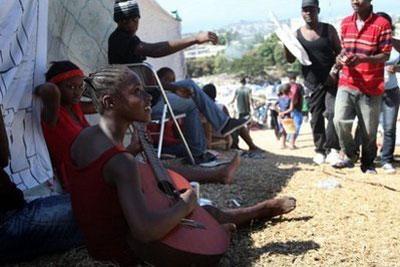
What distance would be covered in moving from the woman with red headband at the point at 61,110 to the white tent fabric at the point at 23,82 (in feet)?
0.44

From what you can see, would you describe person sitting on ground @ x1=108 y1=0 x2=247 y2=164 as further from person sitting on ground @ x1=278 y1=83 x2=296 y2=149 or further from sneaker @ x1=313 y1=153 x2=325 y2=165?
person sitting on ground @ x1=278 y1=83 x2=296 y2=149

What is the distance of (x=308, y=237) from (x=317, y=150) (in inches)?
112

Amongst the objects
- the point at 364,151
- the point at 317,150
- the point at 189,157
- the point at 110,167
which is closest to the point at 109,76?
the point at 110,167

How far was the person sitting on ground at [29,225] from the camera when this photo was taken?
271 cm

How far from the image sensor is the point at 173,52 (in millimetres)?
4414

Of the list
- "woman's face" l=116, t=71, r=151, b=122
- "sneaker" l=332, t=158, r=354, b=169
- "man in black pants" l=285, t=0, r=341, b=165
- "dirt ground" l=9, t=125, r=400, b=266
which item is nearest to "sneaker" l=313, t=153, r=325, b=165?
"man in black pants" l=285, t=0, r=341, b=165

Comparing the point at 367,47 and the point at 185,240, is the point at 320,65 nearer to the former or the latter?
the point at 367,47

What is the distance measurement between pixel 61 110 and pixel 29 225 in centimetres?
89

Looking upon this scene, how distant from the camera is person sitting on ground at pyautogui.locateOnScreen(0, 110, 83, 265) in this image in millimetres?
2709

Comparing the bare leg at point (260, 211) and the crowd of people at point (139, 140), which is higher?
the crowd of people at point (139, 140)

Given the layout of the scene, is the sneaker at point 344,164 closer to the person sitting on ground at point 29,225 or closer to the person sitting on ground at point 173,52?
the person sitting on ground at point 173,52

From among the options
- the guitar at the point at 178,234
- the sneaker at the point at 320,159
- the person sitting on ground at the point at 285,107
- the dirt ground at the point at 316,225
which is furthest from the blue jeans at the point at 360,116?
the person sitting on ground at the point at 285,107

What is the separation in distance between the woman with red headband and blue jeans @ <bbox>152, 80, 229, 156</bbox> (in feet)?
4.55

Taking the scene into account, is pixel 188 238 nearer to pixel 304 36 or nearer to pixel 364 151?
pixel 364 151
